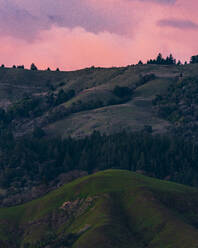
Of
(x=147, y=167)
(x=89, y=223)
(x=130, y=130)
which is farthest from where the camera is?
(x=130, y=130)

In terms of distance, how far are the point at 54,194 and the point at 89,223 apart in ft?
60.0

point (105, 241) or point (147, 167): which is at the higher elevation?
point (105, 241)

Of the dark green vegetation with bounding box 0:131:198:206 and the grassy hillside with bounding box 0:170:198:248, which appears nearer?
the grassy hillside with bounding box 0:170:198:248

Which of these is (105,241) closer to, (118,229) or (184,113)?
(118,229)

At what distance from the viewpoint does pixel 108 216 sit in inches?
3120

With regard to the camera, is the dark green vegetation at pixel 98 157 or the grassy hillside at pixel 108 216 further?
the dark green vegetation at pixel 98 157

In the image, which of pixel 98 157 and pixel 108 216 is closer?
pixel 108 216

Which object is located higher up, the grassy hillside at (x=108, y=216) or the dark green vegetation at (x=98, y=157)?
the grassy hillside at (x=108, y=216)

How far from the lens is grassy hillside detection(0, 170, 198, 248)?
72812 mm

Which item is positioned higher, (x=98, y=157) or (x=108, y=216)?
(x=108, y=216)

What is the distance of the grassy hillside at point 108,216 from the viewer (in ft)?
239

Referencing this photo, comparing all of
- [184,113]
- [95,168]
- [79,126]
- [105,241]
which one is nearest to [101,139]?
[95,168]

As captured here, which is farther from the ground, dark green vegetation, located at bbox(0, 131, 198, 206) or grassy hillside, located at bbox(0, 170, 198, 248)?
grassy hillside, located at bbox(0, 170, 198, 248)

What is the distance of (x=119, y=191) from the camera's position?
87.8 meters
